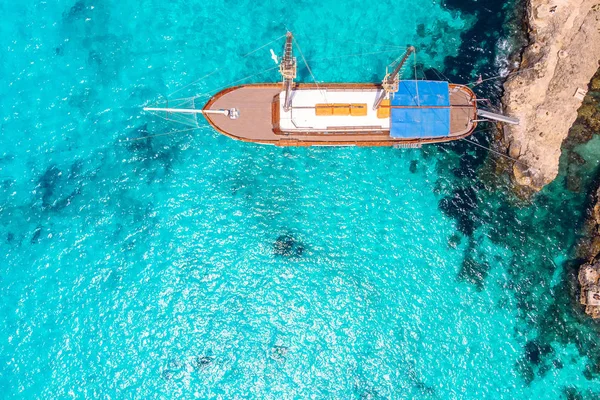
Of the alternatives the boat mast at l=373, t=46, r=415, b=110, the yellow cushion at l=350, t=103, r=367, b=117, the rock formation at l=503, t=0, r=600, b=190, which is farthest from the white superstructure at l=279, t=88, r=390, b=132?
the rock formation at l=503, t=0, r=600, b=190

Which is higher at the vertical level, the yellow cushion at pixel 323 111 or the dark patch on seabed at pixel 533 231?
the yellow cushion at pixel 323 111

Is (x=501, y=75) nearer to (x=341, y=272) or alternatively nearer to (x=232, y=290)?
(x=341, y=272)

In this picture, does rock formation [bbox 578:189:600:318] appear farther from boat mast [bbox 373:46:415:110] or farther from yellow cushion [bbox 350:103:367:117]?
yellow cushion [bbox 350:103:367:117]

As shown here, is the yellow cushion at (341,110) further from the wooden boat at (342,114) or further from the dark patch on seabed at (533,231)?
the dark patch on seabed at (533,231)

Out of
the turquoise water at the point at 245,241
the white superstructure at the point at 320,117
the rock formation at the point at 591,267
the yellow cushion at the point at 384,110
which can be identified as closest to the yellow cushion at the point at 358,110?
the white superstructure at the point at 320,117

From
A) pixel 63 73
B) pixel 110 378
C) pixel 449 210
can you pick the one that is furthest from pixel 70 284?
pixel 449 210

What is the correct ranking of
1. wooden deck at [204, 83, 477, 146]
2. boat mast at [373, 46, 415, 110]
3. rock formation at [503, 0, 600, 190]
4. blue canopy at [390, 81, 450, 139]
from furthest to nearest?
rock formation at [503, 0, 600, 190] < wooden deck at [204, 83, 477, 146] < blue canopy at [390, 81, 450, 139] < boat mast at [373, 46, 415, 110]

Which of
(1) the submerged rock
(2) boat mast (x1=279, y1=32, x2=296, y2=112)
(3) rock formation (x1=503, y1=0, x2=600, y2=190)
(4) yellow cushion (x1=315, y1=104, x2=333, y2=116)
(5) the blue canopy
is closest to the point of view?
(2) boat mast (x1=279, y1=32, x2=296, y2=112)
